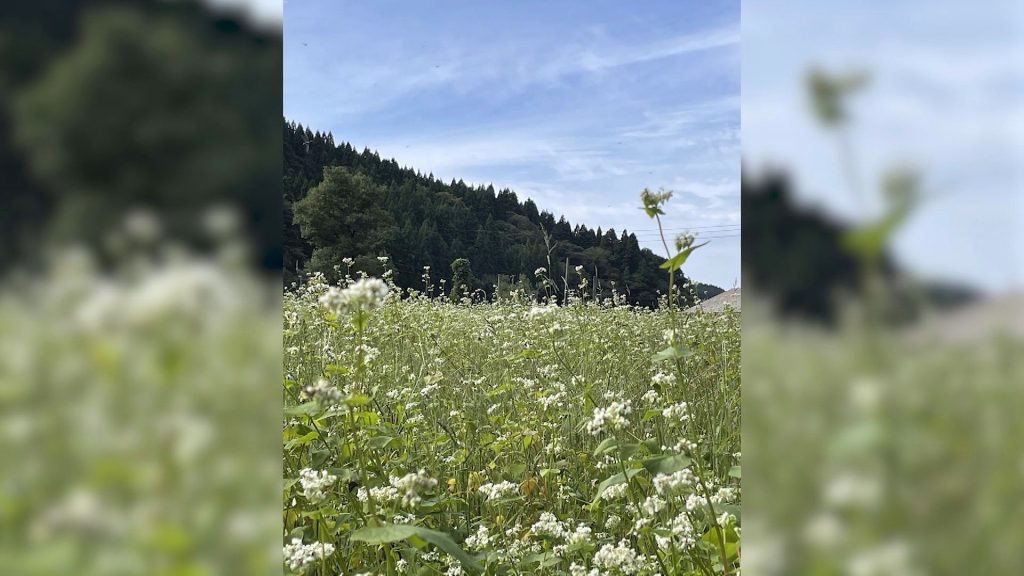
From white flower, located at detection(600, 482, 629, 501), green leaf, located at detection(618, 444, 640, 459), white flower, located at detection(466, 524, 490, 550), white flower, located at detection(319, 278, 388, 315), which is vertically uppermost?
white flower, located at detection(319, 278, 388, 315)

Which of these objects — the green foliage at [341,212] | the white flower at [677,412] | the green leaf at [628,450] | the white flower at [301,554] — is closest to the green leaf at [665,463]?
the green leaf at [628,450]

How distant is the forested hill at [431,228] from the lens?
5.57 metres

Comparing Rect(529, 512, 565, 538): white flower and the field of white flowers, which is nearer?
the field of white flowers

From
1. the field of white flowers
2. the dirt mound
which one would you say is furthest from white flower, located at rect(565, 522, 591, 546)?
the dirt mound

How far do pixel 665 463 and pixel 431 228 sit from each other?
628cm

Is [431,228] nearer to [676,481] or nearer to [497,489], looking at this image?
[497,489]

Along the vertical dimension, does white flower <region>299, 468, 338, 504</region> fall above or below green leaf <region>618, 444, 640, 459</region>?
below

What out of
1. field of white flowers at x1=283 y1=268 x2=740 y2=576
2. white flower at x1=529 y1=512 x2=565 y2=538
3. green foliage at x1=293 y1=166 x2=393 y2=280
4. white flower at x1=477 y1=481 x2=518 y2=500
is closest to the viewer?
field of white flowers at x1=283 y1=268 x2=740 y2=576

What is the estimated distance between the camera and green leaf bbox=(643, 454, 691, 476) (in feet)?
4.17
